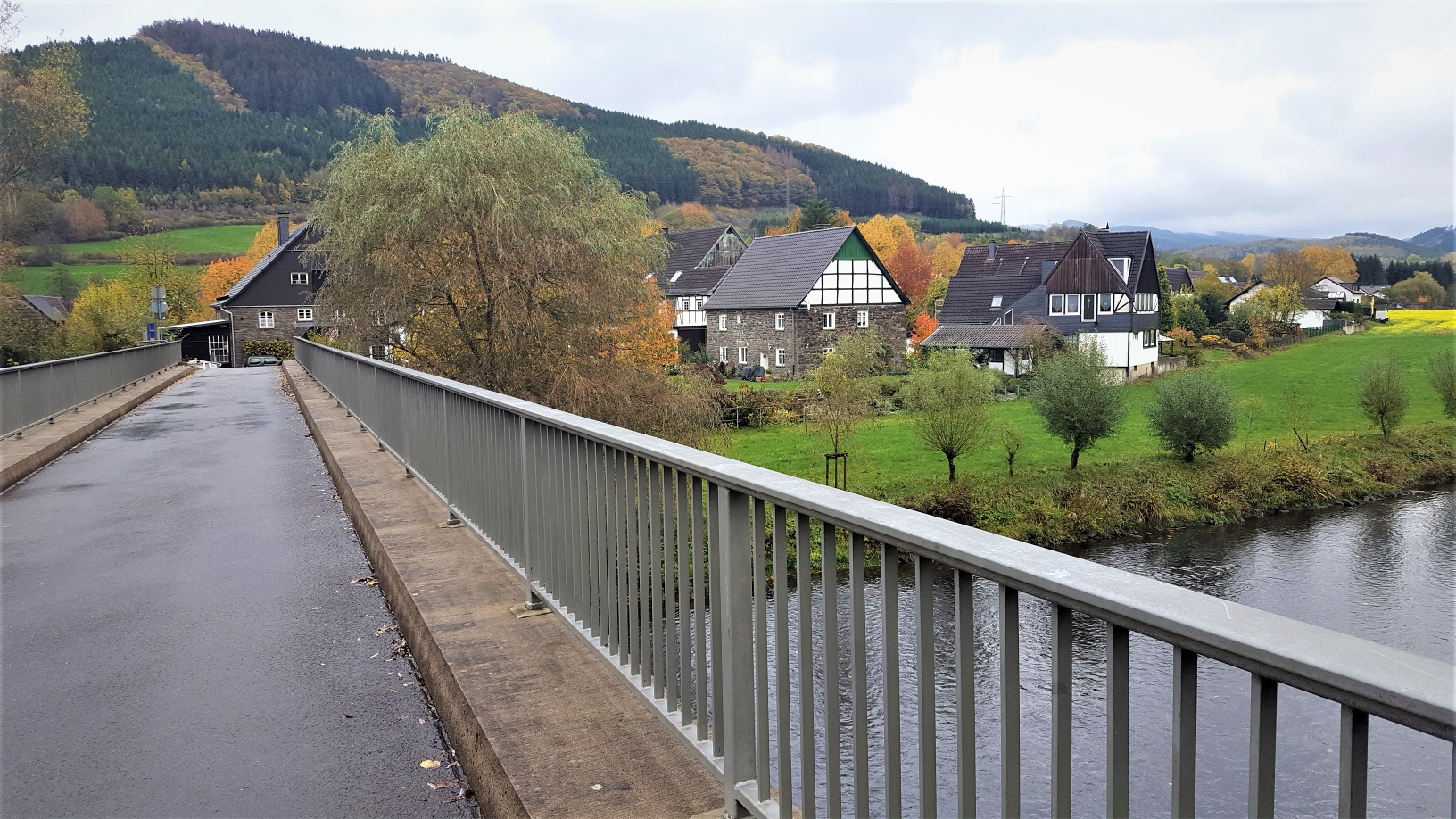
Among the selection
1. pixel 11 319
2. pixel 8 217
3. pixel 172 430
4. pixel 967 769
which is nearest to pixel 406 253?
pixel 172 430

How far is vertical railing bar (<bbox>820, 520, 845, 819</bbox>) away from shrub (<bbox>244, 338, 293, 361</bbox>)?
6910 centimetres

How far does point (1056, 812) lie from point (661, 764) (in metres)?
1.93

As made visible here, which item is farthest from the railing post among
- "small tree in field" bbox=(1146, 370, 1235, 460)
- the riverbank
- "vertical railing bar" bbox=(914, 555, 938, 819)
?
"small tree in field" bbox=(1146, 370, 1235, 460)

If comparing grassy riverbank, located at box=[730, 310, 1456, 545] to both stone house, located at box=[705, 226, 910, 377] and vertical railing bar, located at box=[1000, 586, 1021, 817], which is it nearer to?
stone house, located at box=[705, 226, 910, 377]

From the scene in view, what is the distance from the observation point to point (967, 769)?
2.04m

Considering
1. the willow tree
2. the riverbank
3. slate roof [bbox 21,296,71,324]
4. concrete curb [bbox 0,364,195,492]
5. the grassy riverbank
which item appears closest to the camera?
concrete curb [bbox 0,364,195,492]

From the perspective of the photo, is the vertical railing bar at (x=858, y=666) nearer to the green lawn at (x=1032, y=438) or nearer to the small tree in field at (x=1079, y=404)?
the green lawn at (x=1032, y=438)

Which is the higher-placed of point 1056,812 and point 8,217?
point 8,217

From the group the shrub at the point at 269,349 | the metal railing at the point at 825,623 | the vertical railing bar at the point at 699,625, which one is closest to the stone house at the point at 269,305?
the shrub at the point at 269,349

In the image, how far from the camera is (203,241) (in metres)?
107

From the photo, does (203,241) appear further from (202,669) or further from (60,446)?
(202,669)

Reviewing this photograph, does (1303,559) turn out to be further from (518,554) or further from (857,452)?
(518,554)

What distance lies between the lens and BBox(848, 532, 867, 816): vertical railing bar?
2.32 meters

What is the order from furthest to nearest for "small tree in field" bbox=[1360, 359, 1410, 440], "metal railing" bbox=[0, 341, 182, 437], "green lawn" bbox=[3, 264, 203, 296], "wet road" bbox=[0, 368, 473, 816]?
"green lawn" bbox=[3, 264, 203, 296]
"small tree in field" bbox=[1360, 359, 1410, 440]
"metal railing" bbox=[0, 341, 182, 437]
"wet road" bbox=[0, 368, 473, 816]
